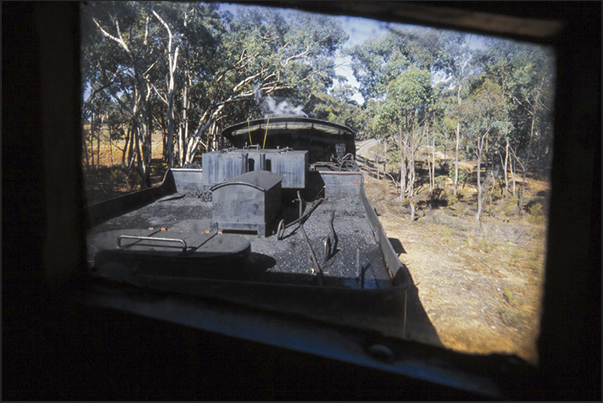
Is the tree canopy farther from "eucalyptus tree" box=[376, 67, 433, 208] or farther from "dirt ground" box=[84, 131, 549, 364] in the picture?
"dirt ground" box=[84, 131, 549, 364]

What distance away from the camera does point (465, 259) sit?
1094 cm

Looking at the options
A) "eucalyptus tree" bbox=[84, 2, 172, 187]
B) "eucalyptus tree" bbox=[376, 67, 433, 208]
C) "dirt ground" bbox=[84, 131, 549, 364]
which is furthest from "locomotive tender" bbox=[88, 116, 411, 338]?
"eucalyptus tree" bbox=[84, 2, 172, 187]

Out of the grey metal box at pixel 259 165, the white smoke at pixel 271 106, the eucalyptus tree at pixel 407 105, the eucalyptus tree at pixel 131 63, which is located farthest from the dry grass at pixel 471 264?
the eucalyptus tree at pixel 131 63

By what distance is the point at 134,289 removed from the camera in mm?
2285

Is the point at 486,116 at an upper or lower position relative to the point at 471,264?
upper

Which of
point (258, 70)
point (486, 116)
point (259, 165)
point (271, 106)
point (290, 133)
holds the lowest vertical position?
point (259, 165)

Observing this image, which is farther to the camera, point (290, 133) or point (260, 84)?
point (260, 84)

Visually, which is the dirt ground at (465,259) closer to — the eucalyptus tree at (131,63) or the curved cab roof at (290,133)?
the eucalyptus tree at (131,63)

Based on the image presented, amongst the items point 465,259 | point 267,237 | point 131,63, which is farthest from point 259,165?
point 131,63

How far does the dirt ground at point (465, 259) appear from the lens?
3.38 metres

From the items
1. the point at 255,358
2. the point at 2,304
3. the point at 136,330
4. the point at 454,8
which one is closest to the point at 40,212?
the point at 2,304

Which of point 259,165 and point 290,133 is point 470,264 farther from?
point 290,133

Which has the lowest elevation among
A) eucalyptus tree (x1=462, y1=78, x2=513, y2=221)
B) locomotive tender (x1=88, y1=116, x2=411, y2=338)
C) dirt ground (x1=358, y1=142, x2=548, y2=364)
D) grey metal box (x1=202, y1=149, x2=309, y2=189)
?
dirt ground (x1=358, y1=142, x2=548, y2=364)

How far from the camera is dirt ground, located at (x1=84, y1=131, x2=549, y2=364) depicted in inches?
133
